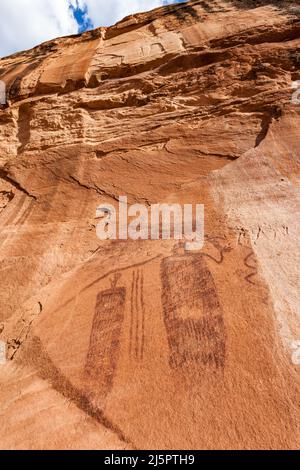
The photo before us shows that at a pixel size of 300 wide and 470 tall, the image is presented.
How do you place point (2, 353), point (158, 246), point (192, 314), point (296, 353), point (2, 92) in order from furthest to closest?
point (2, 92) < point (158, 246) < point (2, 353) < point (192, 314) < point (296, 353)

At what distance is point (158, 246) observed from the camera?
3.56 m

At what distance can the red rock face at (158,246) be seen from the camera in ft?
7.46

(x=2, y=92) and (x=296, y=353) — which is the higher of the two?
(x=2, y=92)

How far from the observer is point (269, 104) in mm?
4723

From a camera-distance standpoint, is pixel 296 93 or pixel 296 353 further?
pixel 296 93

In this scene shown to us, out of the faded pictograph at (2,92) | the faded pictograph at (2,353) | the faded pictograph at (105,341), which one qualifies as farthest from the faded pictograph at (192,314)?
the faded pictograph at (2,92)

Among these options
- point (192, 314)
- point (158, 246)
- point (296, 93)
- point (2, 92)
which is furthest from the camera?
point (2, 92)

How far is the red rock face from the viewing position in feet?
7.46

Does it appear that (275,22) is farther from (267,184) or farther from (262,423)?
(262,423)

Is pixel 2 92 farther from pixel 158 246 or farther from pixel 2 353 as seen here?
pixel 2 353

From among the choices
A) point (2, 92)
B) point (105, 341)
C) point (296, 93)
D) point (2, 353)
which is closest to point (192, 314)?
point (105, 341)

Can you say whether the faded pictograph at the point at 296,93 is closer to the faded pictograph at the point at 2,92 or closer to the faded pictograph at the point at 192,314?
the faded pictograph at the point at 192,314
